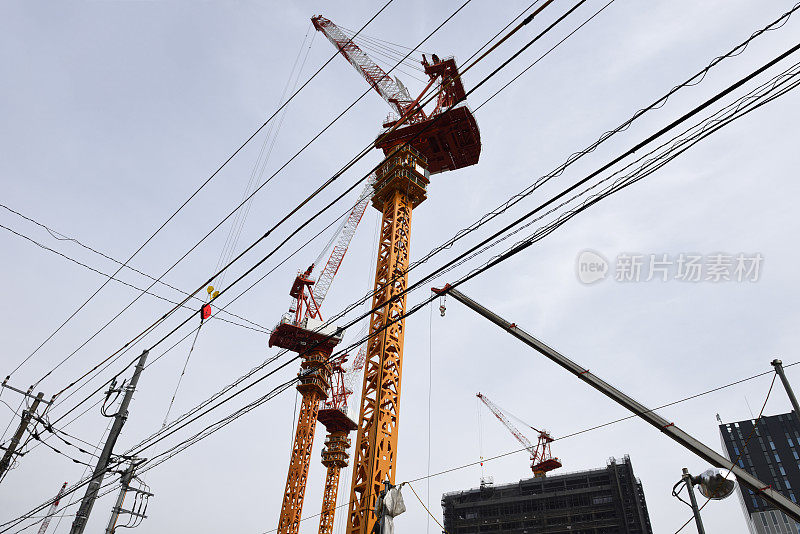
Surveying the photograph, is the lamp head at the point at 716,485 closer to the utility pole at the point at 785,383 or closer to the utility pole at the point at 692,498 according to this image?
the utility pole at the point at 692,498

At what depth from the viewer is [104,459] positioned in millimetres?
16109

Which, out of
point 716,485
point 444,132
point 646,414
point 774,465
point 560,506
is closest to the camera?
point 716,485

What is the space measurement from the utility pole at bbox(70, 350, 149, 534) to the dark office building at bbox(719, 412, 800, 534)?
115 metres

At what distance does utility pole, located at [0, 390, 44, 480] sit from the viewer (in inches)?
808

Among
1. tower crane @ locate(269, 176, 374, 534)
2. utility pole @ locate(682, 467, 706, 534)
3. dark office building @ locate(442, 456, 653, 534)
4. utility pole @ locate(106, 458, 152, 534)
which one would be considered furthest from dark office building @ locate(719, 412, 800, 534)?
utility pole @ locate(106, 458, 152, 534)

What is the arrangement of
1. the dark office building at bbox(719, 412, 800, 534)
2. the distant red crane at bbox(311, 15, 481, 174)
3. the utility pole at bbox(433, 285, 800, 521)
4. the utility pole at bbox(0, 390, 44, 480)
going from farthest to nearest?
the dark office building at bbox(719, 412, 800, 534) < the distant red crane at bbox(311, 15, 481, 174) < the utility pole at bbox(0, 390, 44, 480) < the utility pole at bbox(433, 285, 800, 521)

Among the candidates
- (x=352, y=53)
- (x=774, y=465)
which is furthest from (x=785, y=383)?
(x=774, y=465)

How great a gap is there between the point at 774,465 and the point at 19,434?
124m

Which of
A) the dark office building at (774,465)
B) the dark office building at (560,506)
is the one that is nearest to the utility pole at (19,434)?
the dark office building at (560,506)

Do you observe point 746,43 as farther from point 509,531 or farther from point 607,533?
point 509,531

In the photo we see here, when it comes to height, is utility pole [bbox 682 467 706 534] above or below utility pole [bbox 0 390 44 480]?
below

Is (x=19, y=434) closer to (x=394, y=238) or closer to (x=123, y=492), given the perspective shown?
(x=123, y=492)

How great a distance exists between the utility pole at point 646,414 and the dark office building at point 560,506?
65.8 m

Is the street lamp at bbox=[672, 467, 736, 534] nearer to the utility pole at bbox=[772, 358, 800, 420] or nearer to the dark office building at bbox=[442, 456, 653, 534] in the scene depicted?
the utility pole at bbox=[772, 358, 800, 420]
